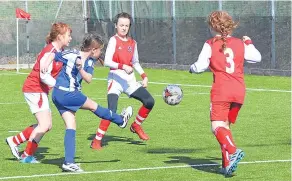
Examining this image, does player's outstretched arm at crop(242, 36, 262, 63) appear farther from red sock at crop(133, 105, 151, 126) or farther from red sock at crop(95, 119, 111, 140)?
red sock at crop(133, 105, 151, 126)

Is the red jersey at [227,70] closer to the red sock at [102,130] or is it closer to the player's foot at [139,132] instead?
the red sock at [102,130]

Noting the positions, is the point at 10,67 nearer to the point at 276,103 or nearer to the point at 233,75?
the point at 276,103

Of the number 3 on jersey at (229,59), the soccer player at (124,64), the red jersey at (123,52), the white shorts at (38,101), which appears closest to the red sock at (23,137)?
the white shorts at (38,101)

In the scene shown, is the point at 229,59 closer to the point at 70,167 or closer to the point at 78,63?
the point at 78,63

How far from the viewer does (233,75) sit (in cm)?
1056

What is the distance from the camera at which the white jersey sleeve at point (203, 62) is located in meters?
10.4

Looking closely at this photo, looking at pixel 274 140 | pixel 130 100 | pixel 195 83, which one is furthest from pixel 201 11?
pixel 274 140

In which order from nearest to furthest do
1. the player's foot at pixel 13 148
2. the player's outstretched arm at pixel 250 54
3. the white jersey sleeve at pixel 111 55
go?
the player's outstretched arm at pixel 250 54, the player's foot at pixel 13 148, the white jersey sleeve at pixel 111 55

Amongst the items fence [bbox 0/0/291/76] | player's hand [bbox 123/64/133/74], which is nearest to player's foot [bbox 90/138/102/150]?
player's hand [bbox 123/64/133/74]

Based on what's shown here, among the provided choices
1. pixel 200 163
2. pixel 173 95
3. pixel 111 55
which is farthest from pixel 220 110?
pixel 111 55

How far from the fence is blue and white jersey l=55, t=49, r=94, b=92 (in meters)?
15.4

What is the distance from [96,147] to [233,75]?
304cm

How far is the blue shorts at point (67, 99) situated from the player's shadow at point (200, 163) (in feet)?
4.59

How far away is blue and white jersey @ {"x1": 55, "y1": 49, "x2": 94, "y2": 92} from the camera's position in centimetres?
1090
